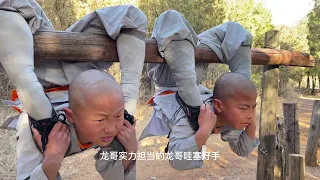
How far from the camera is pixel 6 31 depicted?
97 centimetres

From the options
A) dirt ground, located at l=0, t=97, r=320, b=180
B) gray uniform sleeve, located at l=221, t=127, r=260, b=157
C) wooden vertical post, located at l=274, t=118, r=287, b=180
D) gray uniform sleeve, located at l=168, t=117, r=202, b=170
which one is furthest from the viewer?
dirt ground, located at l=0, t=97, r=320, b=180

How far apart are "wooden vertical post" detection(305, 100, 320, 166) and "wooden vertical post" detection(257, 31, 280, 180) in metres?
2.32

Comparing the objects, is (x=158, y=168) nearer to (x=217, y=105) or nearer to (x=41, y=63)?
(x=217, y=105)

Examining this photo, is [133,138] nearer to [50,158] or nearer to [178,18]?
[50,158]

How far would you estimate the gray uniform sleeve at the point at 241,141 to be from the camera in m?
1.53

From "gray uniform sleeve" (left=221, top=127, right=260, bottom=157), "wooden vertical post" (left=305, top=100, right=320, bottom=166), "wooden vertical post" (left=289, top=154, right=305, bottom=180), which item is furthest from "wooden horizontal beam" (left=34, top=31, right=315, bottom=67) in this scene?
"wooden vertical post" (left=305, top=100, right=320, bottom=166)

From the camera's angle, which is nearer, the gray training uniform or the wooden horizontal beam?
the wooden horizontal beam

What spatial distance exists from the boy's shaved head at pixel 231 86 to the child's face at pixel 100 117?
556 mm

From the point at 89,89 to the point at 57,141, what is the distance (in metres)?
0.20

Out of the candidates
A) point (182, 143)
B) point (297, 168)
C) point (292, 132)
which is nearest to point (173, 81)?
point (182, 143)

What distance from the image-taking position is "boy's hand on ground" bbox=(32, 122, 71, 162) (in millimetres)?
970

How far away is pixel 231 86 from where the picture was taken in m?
1.35

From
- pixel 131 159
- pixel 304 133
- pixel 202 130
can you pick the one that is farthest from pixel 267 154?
pixel 304 133

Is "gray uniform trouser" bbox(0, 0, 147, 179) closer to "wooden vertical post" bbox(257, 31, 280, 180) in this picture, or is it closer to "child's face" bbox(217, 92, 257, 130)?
"child's face" bbox(217, 92, 257, 130)
